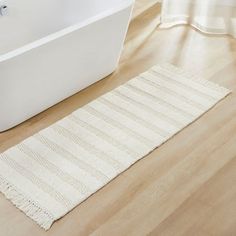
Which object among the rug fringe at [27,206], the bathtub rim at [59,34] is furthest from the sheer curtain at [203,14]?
the rug fringe at [27,206]

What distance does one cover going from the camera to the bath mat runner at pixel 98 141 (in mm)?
2230

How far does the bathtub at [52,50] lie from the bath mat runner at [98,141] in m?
0.17

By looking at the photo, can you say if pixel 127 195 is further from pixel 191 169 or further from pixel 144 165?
pixel 191 169

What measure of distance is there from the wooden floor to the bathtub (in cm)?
11

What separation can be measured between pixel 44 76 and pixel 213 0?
163cm

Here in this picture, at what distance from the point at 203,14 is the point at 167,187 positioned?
71.8 inches

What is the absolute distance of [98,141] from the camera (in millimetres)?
2557

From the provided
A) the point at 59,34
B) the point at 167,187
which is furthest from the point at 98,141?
the point at 59,34

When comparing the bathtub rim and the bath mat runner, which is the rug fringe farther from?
the bathtub rim

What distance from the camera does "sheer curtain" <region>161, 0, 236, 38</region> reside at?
3.56 metres

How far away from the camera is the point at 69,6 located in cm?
329

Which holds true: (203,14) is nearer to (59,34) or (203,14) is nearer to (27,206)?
(59,34)

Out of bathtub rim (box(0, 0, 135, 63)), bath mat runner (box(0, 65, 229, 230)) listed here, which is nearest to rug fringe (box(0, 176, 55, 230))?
bath mat runner (box(0, 65, 229, 230))

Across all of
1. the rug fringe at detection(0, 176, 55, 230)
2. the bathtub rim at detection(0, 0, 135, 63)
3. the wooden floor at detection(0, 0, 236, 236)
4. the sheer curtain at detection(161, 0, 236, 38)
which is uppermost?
the bathtub rim at detection(0, 0, 135, 63)
